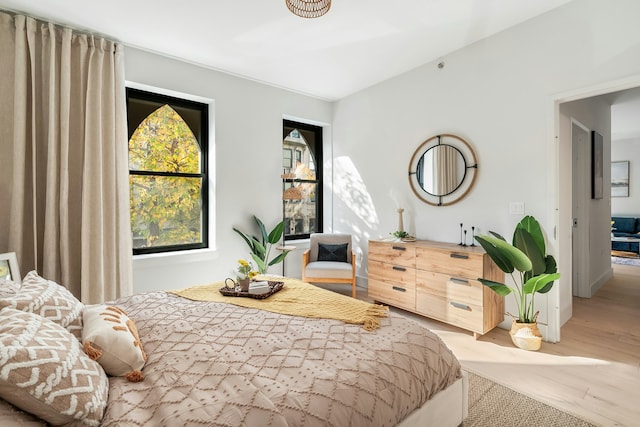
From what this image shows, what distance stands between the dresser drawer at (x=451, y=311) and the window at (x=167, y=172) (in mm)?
2520

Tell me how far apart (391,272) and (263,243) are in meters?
1.58

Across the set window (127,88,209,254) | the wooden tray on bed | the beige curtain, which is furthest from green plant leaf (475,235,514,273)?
the beige curtain

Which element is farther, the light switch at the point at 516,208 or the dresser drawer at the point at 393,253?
the dresser drawer at the point at 393,253

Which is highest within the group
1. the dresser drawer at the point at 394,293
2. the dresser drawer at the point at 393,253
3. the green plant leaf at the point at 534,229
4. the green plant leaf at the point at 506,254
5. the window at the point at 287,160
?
the window at the point at 287,160

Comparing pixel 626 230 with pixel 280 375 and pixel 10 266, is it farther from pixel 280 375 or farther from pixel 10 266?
pixel 10 266

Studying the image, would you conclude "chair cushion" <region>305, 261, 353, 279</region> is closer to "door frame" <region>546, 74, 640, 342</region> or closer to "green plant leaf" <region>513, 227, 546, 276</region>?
"green plant leaf" <region>513, 227, 546, 276</region>

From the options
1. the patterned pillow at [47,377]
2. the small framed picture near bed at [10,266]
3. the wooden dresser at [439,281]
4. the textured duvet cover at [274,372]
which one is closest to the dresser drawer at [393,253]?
the wooden dresser at [439,281]

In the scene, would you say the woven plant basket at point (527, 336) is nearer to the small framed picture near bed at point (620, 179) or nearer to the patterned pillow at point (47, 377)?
the patterned pillow at point (47, 377)

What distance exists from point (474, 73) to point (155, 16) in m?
2.95

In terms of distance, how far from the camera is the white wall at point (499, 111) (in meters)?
2.51

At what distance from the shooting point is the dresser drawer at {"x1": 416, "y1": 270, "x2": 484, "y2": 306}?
2809mm

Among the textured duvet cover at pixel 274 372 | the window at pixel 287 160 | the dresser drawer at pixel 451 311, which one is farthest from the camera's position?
the window at pixel 287 160

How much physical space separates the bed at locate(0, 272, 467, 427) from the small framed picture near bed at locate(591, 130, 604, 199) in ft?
12.6

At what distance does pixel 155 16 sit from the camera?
8.87 feet
